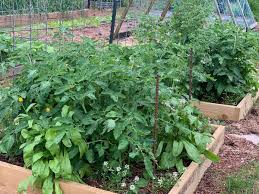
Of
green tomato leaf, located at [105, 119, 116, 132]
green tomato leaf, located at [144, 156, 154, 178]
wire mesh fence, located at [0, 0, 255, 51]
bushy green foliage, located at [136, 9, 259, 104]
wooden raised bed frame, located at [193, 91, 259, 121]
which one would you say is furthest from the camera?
wire mesh fence, located at [0, 0, 255, 51]

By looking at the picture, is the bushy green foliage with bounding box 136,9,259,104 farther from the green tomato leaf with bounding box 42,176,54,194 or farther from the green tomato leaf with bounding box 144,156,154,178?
the green tomato leaf with bounding box 42,176,54,194

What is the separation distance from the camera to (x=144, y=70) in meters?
3.64

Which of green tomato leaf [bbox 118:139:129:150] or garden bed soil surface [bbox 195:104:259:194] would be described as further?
garden bed soil surface [bbox 195:104:259:194]

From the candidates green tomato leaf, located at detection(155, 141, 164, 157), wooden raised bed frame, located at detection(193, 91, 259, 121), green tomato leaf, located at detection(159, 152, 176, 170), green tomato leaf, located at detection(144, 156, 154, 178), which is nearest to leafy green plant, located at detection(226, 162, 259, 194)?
green tomato leaf, located at detection(159, 152, 176, 170)

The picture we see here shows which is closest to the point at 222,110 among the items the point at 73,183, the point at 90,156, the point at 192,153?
the point at 192,153

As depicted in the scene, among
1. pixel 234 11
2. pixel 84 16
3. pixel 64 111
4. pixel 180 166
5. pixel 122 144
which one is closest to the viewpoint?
pixel 122 144

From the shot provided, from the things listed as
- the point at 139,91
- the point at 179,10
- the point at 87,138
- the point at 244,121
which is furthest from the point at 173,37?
the point at 87,138

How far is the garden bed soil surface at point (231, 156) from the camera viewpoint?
12.1 ft

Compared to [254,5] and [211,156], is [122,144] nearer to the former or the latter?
[211,156]

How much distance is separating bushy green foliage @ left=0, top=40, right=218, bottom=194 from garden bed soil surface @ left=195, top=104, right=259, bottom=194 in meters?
0.27

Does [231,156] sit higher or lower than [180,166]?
lower

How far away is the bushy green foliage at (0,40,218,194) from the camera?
10.1 feet

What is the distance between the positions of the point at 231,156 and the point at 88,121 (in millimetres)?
1738

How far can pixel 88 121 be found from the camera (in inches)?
124
